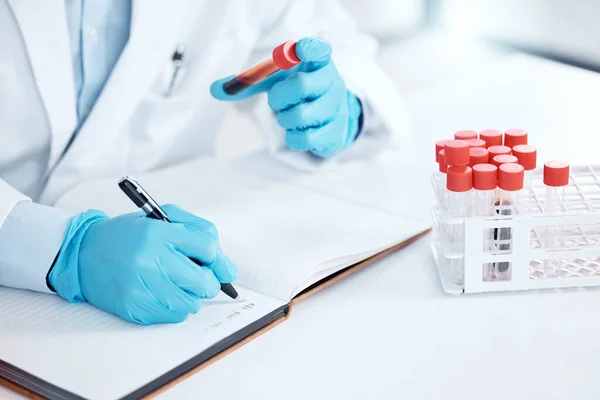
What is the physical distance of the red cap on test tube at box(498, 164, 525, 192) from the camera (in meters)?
0.85

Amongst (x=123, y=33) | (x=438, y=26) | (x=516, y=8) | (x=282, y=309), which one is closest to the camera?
(x=282, y=309)

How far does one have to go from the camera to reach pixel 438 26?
2113mm

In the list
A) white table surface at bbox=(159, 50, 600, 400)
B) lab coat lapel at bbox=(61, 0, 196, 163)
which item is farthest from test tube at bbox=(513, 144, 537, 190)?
lab coat lapel at bbox=(61, 0, 196, 163)

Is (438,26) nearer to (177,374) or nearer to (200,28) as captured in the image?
(200,28)

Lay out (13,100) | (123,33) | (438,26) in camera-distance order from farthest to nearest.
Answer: (438,26), (123,33), (13,100)

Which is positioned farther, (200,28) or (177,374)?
(200,28)

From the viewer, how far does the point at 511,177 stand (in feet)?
2.80

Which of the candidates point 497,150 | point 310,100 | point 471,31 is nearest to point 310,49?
point 310,100

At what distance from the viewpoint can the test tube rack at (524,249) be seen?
0.87 meters

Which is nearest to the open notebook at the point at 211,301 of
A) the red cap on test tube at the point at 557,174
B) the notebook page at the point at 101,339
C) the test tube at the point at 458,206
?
the notebook page at the point at 101,339

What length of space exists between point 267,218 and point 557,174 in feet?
1.30

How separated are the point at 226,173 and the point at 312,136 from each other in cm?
17

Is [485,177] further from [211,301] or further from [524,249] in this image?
[211,301]

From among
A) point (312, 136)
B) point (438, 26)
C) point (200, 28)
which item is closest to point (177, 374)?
point (312, 136)
